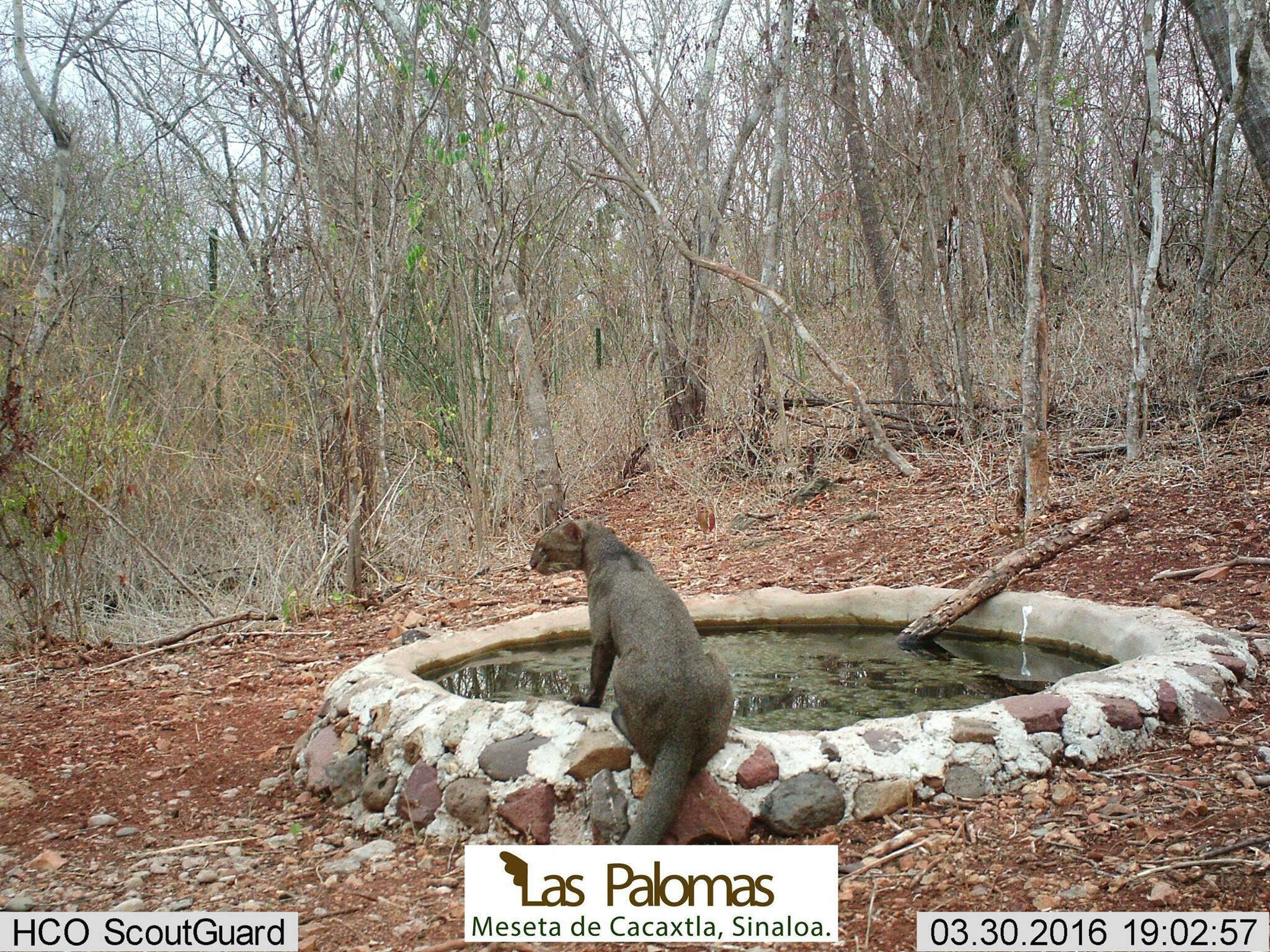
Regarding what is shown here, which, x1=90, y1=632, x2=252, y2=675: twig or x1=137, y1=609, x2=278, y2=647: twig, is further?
x1=137, y1=609, x2=278, y2=647: twig

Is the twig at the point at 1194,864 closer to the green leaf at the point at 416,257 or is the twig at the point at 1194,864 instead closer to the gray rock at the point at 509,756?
the gray rock at the point at 509,756

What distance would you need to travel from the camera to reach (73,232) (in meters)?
11.4

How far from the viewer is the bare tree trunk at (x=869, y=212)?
34.8 feet

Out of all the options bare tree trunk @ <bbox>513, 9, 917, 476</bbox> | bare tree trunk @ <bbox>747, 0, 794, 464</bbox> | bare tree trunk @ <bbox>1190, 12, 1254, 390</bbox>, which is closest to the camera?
bare tree trunk @ <bbox>1190, 12, 1254, 390</bbox>

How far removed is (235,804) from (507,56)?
20.9ft

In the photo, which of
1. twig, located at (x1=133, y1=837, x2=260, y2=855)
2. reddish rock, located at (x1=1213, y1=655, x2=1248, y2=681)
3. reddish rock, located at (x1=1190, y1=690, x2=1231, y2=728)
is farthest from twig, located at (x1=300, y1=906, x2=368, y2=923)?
reddish rock, located at (x1=1213, y1=655, x2=1248, y2=681)

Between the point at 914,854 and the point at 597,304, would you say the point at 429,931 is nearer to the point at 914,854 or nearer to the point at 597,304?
the point at 914,854

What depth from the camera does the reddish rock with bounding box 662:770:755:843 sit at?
354cm

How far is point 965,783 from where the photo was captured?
3.69 m

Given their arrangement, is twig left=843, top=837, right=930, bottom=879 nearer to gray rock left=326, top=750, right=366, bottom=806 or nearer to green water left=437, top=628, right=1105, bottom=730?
green water left=437, top=628, right=1105, bottom=730

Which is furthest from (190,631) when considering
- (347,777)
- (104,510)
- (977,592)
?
(977,592)

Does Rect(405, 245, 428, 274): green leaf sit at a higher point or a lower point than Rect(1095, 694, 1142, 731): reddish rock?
higher

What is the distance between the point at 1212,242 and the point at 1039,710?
606 centimetres

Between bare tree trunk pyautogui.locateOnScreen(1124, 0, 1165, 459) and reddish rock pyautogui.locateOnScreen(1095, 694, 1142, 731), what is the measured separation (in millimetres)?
4424
